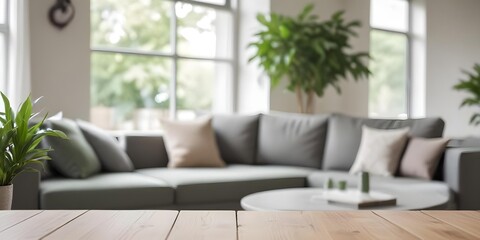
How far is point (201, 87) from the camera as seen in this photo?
582cm

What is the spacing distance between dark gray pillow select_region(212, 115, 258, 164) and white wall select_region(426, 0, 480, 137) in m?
4.00

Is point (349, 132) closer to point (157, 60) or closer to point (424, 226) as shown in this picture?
point (157, 60)

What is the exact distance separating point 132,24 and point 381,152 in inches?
112

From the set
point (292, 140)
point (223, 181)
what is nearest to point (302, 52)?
point (292, 140)

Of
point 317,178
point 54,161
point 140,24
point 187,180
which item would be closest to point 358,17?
point 140,24

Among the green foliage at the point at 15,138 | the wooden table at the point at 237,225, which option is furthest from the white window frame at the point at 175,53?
the wooden table at the point at 237,225

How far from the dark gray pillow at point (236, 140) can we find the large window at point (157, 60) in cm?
38

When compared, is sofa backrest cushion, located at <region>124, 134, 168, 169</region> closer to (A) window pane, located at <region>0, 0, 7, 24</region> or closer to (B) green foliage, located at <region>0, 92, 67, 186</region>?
(A) window pane, located at <region>0, 0, 7, 24</region>

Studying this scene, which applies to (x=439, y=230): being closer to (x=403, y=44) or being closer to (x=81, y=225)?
(x=81, y=225)

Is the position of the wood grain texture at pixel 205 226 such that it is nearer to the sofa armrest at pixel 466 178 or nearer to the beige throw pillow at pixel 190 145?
the sofa armrest at pixel 466 178

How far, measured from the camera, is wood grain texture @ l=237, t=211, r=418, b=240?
0.90 m

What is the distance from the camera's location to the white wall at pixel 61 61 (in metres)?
4.19

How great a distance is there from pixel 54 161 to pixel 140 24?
2380 millimetres

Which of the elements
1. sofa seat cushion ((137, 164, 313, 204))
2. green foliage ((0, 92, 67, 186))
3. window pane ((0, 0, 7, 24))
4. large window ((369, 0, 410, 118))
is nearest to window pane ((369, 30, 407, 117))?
large window ((369, 0, 410, 118))
